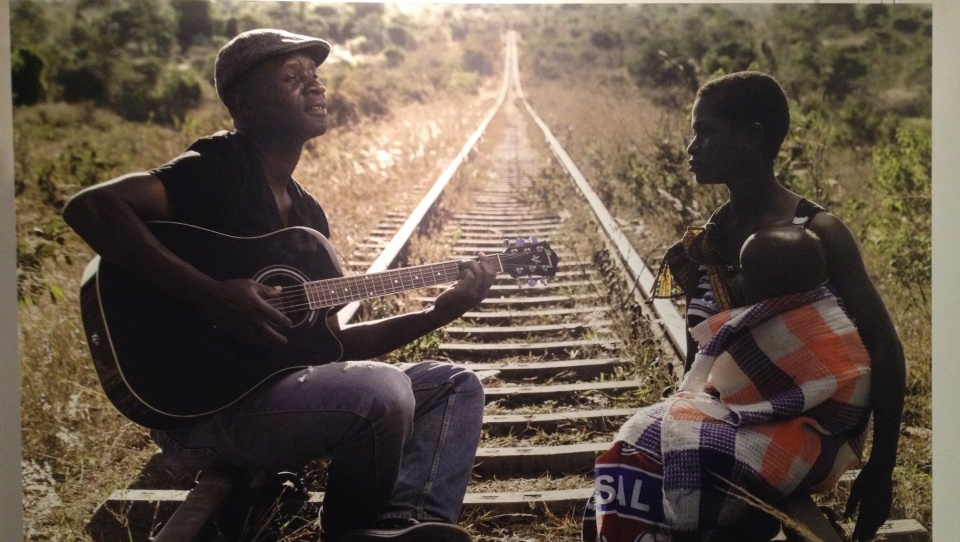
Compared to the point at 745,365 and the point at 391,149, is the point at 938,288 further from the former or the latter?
the point at 391,149

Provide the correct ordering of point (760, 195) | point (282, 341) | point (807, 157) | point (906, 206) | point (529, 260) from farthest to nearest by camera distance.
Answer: point (906, 206) < point (807, 157) < point (529, 260) < point (760, 195) < point (282, 341)

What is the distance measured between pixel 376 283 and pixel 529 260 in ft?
1.95

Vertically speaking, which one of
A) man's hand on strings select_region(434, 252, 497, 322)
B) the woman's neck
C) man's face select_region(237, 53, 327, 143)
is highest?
man's face select_region(237, 53, 327, 143)

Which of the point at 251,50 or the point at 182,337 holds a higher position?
the point at 251,50

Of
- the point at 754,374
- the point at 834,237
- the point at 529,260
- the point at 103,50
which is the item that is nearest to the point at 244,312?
the point at 529,260

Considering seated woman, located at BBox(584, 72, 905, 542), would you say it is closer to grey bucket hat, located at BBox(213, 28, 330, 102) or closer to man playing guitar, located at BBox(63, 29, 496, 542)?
man playing guitar, located at BBox(63, 29, 496, 542)

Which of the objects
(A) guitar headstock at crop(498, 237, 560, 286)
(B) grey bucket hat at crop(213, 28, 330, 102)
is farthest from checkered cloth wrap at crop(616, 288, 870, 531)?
(B) grey bucket hat at crop(213, 28, 330, 102)

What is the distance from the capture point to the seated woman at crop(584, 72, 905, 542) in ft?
8.91

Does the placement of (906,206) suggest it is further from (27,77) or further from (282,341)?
(27,77)

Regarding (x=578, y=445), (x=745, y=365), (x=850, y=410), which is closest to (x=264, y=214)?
(x=578, y=445)

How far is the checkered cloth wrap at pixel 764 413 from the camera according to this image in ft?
8.87

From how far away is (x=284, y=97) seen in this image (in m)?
2.87

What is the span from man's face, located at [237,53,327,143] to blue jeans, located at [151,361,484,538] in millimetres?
867

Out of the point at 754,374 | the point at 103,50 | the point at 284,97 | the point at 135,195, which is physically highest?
the point at 103,50
